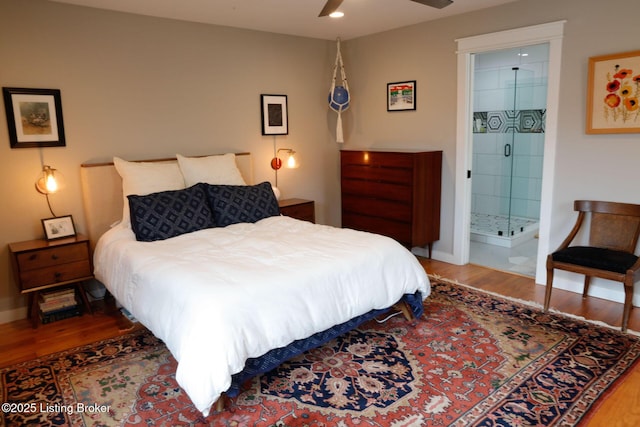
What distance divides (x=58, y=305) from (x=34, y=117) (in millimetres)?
1452

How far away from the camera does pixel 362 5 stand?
12.4 feet

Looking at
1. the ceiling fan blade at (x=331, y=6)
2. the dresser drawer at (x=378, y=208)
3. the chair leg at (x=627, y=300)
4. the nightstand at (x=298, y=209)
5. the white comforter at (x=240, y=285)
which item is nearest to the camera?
the white comforter at (x=240, y=285)

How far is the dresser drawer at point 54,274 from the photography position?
3205 mm

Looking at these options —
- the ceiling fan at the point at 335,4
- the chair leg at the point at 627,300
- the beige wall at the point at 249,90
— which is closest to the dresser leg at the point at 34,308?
the beige wall at the point at 249,90

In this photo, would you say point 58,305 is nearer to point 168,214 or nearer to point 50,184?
point 50,184

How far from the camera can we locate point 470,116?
169 inches

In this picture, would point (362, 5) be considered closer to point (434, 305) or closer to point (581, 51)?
point (581, 51)

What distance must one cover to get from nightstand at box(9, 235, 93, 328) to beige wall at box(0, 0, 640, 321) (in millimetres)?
287

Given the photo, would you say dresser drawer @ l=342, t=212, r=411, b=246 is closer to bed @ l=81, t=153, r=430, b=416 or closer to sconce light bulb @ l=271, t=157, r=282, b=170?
sconce light bulb @ l=271, t=157, r=282, b=170

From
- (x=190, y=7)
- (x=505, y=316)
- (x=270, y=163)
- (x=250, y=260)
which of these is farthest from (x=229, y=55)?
(x=505, y=316)

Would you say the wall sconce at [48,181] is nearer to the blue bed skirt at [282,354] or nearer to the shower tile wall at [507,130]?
the blue bed skirt at [282,354]

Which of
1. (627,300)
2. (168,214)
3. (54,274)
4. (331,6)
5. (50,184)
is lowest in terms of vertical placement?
(627,300)

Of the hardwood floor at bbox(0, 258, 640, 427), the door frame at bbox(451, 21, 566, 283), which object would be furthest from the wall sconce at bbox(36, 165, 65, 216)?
the door frame at bbox(451, 21, 566, 283)

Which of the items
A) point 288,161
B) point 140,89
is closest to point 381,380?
point 288,161
